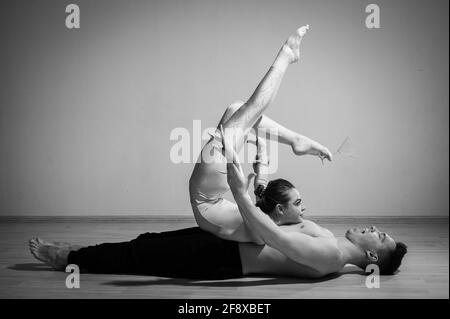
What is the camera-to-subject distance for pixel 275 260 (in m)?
2.94

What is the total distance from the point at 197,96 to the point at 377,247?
8.63 feet

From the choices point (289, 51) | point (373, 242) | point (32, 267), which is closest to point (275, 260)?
point (373, 242)

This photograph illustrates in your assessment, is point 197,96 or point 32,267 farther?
point 197,96

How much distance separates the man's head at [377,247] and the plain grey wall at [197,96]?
2147 mm

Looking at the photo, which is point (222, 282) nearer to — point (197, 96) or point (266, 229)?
point (266, 229)

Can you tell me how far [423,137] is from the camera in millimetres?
5098

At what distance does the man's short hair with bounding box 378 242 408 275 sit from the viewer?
3.00m

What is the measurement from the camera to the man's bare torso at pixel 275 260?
2924mm

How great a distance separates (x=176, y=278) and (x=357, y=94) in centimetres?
273

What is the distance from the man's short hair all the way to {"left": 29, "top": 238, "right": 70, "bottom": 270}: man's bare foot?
160 cm

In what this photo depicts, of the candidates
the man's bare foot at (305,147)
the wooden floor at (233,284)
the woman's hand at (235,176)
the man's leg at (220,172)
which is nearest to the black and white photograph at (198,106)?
the wooden floor at (233,284)

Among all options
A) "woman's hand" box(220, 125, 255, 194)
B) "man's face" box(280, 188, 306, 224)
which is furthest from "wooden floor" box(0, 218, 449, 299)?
"woman's hand" box(220, 125, 255, 194)
